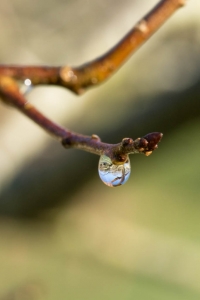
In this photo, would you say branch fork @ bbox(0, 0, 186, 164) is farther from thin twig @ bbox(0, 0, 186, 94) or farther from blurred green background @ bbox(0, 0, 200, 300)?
blurred green background @ bbox(0, 0, 200, 300)

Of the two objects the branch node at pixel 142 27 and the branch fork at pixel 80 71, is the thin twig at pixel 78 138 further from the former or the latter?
the branch node at pixel 142 27

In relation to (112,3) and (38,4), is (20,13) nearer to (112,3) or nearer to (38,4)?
(38,4)

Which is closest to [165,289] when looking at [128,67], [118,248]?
[118,248]

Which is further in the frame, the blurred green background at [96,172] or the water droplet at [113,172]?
the blurred green background at [96,172]

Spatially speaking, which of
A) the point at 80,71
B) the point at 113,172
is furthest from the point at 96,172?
the point at 113,172

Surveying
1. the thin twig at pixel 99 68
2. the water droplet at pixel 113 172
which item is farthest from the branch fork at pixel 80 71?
the water droplet at pixel 113 172

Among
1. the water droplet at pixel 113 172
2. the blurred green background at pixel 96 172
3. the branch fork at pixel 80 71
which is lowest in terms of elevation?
the water droplet at pixel 113 172
